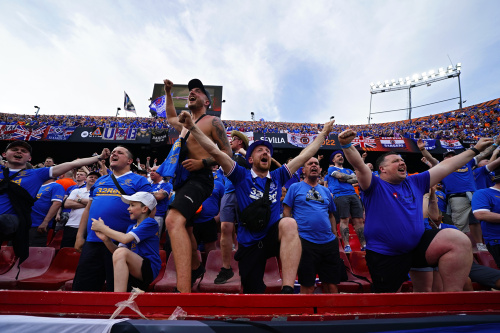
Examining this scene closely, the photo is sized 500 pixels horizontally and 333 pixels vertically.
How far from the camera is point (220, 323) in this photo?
1.24m

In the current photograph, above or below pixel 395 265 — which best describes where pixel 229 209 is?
above

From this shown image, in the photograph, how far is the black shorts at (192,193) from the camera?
2.37m

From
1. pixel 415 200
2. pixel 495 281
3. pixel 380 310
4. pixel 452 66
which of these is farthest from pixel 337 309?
pixel 452 66

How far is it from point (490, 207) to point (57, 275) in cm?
663

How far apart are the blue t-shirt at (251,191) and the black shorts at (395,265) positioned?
1058 mm

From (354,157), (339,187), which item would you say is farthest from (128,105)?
(354,157)

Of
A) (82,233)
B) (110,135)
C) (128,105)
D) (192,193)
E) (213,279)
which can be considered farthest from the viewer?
(128,105)

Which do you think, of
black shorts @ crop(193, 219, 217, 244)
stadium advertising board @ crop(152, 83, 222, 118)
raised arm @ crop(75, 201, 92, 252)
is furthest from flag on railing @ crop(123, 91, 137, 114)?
raised arm @ crop(75, 201, 92, 252)

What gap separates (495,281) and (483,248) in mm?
2623

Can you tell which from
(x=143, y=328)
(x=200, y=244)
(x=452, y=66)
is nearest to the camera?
(x=143, y=328)

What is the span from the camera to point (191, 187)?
2.49m

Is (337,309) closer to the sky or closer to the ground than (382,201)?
closer to the ground

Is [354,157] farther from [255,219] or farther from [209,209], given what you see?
[209,209]

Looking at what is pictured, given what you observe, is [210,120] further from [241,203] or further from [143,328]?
[143,328]
